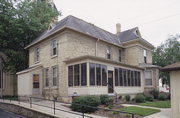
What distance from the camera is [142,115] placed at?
1091 centimetres

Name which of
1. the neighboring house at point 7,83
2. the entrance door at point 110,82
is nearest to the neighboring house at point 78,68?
the entrance door at point 110,82

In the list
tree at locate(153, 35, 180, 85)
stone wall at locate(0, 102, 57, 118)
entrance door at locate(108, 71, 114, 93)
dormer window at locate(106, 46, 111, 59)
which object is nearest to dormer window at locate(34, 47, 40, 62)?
stone wall at locate(0, 102, 57, 118)

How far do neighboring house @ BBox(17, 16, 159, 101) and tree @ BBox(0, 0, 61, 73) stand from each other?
3.00 metres

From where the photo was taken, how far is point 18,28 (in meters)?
23.8

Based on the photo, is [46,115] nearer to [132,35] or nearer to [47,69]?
[47,69]

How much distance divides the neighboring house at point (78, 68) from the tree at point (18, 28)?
9.84 ft

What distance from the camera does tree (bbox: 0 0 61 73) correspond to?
24141 millimetres

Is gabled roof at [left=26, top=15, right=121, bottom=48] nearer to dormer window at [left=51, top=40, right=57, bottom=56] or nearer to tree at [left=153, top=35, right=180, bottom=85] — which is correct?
dormer window at [left=51, top=40, right=57, bottom=56]

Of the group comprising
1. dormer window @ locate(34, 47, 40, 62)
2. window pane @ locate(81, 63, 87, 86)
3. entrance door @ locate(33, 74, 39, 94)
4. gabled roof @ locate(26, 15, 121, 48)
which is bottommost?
entrance door @ locate(33, 74, 39, 94)

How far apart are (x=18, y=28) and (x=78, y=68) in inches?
488

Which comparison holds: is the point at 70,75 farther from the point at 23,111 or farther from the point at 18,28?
the point at 18,28

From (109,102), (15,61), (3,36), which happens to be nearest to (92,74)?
(109,102)

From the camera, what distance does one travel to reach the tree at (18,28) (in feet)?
79.2

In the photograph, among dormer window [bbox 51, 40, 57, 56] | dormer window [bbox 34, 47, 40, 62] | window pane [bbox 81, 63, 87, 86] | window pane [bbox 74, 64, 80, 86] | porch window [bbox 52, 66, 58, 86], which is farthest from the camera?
dormer window [bbox 34, 47, 40, 62]
